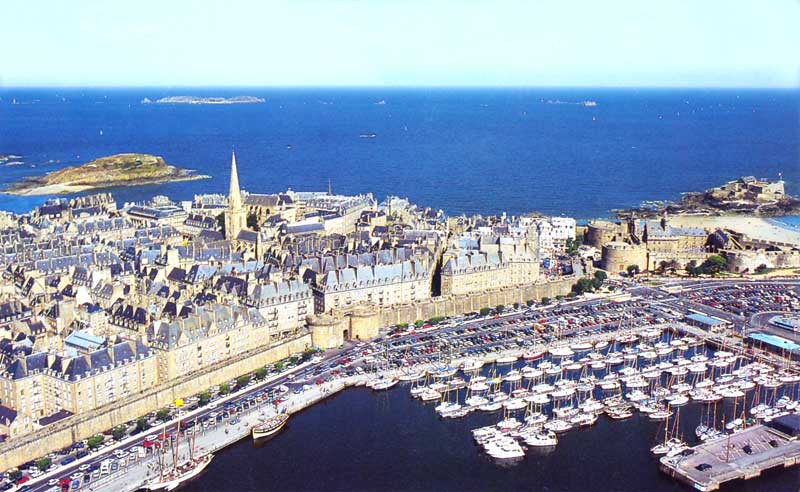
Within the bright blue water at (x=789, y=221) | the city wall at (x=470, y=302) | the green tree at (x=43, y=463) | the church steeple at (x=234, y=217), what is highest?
the church steeple at (x=234, y=217)

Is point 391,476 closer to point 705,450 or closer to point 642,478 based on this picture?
point 642,478

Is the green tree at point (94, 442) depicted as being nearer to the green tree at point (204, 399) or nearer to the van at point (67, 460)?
the van at point (67, 460)

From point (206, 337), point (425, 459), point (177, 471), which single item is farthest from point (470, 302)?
point (177, 471)

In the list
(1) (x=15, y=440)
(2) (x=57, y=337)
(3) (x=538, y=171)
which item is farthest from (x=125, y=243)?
(3) (x=538, y=171)

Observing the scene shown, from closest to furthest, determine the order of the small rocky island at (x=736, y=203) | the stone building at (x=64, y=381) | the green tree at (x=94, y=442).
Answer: the green tree at (x=94, y=442) → the stone building at (x=64, y=381) → the small rocky island at (x=736, y=203)

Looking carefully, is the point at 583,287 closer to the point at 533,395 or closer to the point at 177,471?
the point at 533,395

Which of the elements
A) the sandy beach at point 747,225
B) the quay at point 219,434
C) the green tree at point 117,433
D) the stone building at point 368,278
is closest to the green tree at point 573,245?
the sandy beach at point 747,225

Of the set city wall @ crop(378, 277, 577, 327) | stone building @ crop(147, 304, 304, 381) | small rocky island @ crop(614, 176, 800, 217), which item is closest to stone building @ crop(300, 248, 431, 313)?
city wall @ crop(378, 277, 577, 327)
